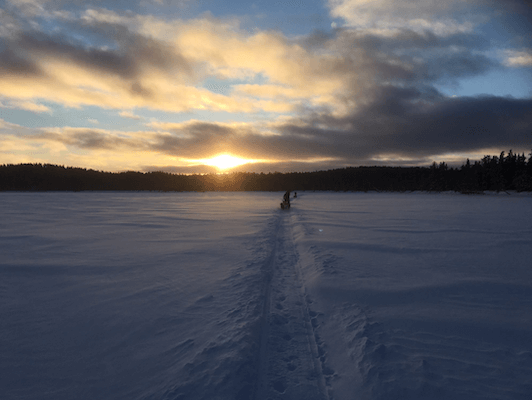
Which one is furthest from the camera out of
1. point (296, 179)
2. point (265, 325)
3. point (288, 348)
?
point (296, 179)

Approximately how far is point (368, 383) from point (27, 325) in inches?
173

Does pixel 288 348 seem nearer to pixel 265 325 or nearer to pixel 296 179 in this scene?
pixel 265 325

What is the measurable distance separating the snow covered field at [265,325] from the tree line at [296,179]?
78717mm

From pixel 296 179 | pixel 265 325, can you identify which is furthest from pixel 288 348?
pixel 296 179

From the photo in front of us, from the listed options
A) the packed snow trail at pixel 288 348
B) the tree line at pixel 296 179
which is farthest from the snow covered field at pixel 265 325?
the tree line at pixel 296 179

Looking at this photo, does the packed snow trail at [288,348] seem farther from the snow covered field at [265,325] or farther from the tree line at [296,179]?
the tree line at [296,179]

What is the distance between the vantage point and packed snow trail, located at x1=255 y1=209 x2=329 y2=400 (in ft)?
7.97

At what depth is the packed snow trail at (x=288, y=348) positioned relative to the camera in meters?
2.43

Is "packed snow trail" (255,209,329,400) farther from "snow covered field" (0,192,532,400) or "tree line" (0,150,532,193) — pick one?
"tree line" (0,150,532,193)

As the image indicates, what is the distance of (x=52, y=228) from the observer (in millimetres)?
11164

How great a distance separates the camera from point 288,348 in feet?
9.87

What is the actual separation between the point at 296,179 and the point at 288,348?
106 meters

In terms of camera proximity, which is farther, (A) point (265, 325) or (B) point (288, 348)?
(A) point (265, 325)

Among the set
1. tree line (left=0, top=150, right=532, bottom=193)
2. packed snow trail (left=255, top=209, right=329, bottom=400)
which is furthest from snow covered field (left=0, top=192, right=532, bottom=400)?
tree line (left=0, top=150, right=532, bottom=193)
